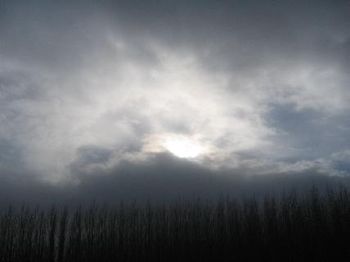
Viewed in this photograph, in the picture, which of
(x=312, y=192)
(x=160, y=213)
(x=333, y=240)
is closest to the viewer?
(x=333, y=240)

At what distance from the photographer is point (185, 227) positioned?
28047 millimetres

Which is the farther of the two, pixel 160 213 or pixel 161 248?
pixel 160 213

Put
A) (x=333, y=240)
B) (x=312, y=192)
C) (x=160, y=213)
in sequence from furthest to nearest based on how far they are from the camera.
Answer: (x=160, y=213), (x=312, y=192), (x=333, y=240)

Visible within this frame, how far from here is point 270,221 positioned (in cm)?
2444

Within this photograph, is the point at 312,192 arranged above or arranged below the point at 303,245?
above

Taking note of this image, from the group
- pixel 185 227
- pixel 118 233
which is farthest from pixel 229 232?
pixel 118 233

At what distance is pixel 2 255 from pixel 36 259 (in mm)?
2779

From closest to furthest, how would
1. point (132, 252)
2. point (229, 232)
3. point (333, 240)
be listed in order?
point (333, 240) → point (229, 232) → point (132, 252)

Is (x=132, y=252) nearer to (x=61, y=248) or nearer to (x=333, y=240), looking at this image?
(x=61, y=248)

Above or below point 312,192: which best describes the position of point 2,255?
below

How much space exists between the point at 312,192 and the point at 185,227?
8.66 metres

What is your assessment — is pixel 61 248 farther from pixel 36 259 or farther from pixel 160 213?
pixel 160 213

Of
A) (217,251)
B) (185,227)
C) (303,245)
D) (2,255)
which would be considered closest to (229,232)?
(217,251)

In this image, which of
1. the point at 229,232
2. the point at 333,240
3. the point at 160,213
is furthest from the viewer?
the point at 160,213
